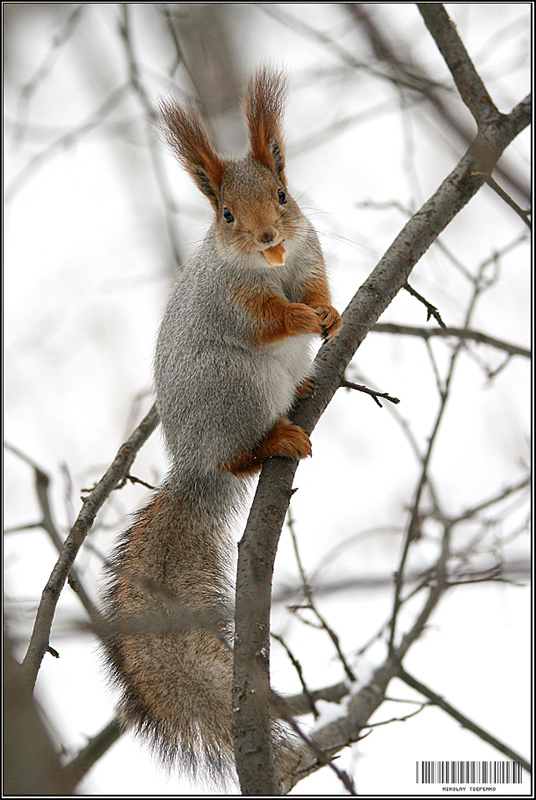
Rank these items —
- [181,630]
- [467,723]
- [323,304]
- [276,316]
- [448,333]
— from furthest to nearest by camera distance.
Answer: [448,333], [323,304], [276,316], [467,723], [181,630]

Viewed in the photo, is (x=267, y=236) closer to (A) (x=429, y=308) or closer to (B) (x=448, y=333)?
(A) (x=429, y=308)

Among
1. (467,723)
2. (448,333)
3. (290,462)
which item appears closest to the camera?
(290,462)

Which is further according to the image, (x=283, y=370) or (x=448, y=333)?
(x=448, y=333)

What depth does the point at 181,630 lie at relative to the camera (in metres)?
1.82

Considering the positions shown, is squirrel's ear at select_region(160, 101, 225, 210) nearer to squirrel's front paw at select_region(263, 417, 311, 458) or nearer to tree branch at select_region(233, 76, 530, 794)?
tree branch at select_region(233, 76, 530, 794)

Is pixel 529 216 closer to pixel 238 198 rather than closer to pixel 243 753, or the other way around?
pixel 238 198

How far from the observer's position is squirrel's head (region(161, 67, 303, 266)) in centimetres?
208

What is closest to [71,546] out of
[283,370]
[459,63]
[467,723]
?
[283,370]

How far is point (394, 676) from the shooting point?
229 centimetres

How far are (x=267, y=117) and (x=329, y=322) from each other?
25.1 inches

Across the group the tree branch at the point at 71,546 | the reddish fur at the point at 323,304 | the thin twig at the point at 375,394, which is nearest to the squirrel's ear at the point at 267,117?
the reddish fur at the point at 323,304

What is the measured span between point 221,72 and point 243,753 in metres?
2.33

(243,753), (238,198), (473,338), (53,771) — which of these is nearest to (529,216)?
(473,338)

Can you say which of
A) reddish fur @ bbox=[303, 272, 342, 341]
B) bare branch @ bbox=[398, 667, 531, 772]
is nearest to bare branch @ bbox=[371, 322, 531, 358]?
reddish fur @ bbox=[303, 272, 342, 341]
